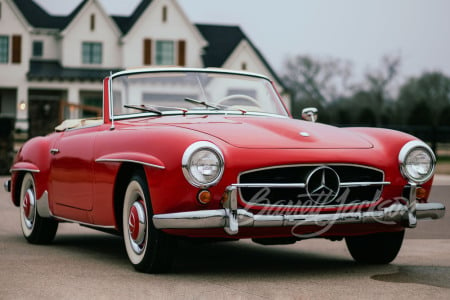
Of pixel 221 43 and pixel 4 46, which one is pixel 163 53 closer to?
pixel 221 43

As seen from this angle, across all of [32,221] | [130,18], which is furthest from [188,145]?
[130,18]

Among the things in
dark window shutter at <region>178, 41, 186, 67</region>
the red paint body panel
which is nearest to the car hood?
the red paint body panel

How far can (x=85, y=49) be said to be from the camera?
46062 mm

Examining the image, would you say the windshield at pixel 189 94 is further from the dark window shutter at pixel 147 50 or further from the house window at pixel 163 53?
the house window at pixel 163 53

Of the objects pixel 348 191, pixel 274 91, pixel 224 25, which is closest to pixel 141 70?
pixel 274 91

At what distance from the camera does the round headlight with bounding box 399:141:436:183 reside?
6.06 metres

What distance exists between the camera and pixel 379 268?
6289 mm

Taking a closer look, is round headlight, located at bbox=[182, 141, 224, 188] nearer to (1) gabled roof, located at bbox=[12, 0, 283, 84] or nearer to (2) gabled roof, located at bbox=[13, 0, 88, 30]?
(1) gabled roof, located at bbox=[12, 0, 283, 84]

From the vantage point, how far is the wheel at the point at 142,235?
225 inches

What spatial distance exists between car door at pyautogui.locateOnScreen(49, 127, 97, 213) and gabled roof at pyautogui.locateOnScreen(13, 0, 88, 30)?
3986cm

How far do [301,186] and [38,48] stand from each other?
42667mm

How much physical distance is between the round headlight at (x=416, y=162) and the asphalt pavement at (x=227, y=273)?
65cm

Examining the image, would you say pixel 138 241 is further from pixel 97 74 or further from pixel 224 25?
pixel 224 25

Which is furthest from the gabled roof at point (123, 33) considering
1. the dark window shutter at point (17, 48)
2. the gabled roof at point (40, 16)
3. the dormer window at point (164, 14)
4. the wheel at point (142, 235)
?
the wheel at point (142, 235)
